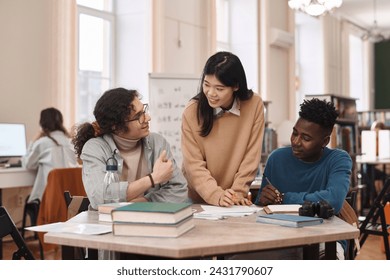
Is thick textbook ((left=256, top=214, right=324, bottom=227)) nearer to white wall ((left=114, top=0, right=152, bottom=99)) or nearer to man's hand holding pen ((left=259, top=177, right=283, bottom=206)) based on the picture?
man's hand holding pen ((left=259, top=177, right=283, bottom=206))

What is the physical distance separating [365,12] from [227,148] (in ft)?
36.0

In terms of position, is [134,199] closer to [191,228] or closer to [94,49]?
[191,228]

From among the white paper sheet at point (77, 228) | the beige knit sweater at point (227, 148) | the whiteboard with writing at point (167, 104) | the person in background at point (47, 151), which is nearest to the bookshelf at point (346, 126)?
the whiteboard with writing at point (167, 104)

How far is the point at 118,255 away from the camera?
1.52 metres

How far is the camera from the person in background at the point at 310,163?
215 cm

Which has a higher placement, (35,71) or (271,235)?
(35,71)

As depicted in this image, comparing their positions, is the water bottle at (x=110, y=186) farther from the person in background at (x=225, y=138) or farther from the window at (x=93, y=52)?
the window at (x=93, y=52)

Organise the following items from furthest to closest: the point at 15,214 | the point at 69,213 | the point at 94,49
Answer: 1. the point at 94,49
2. the point at 15,214
3. the point at 69,213

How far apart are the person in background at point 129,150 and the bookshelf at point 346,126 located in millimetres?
4353

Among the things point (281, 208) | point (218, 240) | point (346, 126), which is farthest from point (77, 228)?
point (346, 126)

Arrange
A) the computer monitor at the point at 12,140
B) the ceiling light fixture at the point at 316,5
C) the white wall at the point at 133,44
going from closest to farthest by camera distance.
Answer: the computer monitor at the point at 12,140 < the ceiling light fixture at the point at 316,5 < the white wall at the point at 133,44
